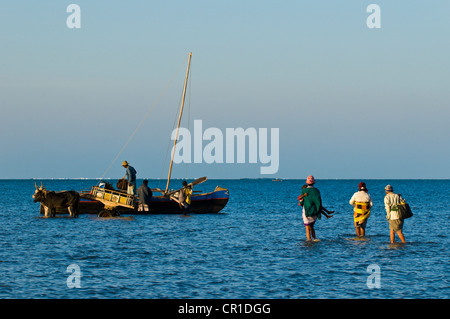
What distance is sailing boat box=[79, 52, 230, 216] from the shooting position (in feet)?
121

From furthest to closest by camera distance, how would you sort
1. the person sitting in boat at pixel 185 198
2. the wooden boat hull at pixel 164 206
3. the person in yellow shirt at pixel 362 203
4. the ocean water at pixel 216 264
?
the person sitting in boat at pixel 185 198 → the wooden boat hull at pixel 164 206 → the person in yellow shirt at pixel 362 203 → the ocean water at pixel 216 264

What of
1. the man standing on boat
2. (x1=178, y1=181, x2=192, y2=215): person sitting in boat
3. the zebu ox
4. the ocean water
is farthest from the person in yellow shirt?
the zebu ox

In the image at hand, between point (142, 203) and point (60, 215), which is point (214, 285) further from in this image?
point (60, 215)

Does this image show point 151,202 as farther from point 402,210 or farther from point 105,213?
point 402,210

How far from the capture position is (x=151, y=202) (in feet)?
132

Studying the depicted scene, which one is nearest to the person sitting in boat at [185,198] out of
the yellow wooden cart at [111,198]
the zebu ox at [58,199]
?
the yellow wooden cart at [111,198]

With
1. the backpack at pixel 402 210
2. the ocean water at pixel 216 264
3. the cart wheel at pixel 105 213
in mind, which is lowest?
the ocean water at pixel 216 264

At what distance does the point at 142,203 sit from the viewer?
37531mm

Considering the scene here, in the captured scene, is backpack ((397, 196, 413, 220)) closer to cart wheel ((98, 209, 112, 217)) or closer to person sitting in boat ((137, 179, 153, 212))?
person sitting in boat ((137, 179, 153, 212))

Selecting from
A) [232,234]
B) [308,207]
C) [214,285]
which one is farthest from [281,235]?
[214,285]

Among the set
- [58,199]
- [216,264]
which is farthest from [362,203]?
[58,199]

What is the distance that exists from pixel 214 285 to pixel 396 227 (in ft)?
27.1

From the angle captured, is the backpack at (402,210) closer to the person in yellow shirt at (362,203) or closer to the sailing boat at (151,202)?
the person in yellow shirt at (362,203)

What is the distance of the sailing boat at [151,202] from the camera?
121ft
